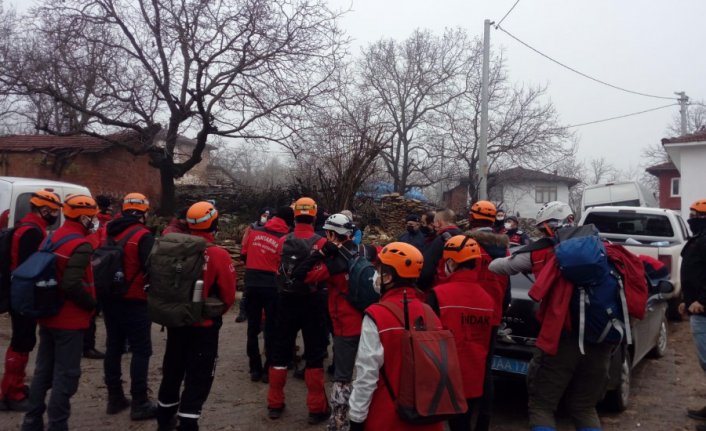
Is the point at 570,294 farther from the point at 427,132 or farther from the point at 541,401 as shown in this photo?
the point at 427,132

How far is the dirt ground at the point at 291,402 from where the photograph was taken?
500cm

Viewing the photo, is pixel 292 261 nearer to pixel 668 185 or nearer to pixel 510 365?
pixel 510 365

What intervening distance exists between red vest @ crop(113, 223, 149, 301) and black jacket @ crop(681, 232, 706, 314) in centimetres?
484

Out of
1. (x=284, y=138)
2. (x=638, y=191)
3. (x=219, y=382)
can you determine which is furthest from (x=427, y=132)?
(x=219, y=382)

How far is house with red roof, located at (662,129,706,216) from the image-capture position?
1936 centimetres

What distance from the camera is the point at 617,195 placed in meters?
19.3

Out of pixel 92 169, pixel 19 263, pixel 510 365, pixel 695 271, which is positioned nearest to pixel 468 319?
pixel 510 365

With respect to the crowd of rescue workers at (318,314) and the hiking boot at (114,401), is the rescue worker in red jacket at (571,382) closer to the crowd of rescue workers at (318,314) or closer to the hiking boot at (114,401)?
the crowd of rescue workers at (318,314)

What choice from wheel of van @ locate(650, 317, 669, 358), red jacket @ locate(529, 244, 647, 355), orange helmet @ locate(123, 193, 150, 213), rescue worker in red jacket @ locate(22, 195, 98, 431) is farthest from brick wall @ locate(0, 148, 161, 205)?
red jacket @ locate(529, 244, 647, 355)

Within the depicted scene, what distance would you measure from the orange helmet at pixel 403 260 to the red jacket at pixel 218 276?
4.90ft

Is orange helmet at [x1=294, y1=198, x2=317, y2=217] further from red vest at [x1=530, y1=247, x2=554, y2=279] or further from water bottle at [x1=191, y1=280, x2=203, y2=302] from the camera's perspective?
red vest at [x1=530, y1=247, x2=554, y2=279]

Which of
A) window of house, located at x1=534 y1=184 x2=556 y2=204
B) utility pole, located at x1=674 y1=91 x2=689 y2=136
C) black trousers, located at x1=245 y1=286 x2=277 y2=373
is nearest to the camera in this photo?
black trousers, located at x1=245 y1=286 x2=277 y2=373

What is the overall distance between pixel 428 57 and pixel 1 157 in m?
20.5

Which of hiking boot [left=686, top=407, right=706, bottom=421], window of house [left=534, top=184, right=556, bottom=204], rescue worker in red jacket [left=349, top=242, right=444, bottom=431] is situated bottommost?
hiking boot [left=686, top=407, right=706, bottom=421]
